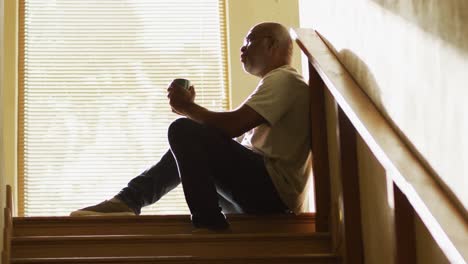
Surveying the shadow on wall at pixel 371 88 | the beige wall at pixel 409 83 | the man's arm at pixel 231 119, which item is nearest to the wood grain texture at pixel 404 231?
the beige wall at pixel 409 83

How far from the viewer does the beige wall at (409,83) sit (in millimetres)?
1791

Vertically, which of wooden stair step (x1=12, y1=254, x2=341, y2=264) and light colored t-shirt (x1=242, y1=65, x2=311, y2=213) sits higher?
light colored t-shirt (x1=242, y1=65, x2=311, y2=213)

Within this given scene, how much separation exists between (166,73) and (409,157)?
12.3 ft

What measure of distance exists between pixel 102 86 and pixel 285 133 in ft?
8.85

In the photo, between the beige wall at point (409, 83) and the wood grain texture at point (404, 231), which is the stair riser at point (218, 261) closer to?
the beige wall at point (409, 83)

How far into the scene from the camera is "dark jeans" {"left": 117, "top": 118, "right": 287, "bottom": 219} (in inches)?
111

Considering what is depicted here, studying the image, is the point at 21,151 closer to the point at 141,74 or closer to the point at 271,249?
the point at 141,74

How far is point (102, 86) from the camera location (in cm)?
558

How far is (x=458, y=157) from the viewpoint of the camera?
1.77 meters

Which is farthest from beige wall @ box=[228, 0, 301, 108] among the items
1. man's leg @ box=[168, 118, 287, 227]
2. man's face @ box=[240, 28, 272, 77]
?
man's leg @ box=[168, 118, 287, 227]

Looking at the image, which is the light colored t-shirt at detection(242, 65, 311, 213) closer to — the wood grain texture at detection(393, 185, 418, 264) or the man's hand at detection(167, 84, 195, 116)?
the man's hand at detection(167, 84, 195, 116)

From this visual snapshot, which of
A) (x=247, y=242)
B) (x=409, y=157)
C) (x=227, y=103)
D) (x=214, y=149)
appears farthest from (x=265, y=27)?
(x=227, y=103)

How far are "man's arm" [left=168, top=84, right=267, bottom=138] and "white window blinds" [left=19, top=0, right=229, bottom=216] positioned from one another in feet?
8.20

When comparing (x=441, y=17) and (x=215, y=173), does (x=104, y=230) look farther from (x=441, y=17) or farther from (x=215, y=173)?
(x=441, y=17)
